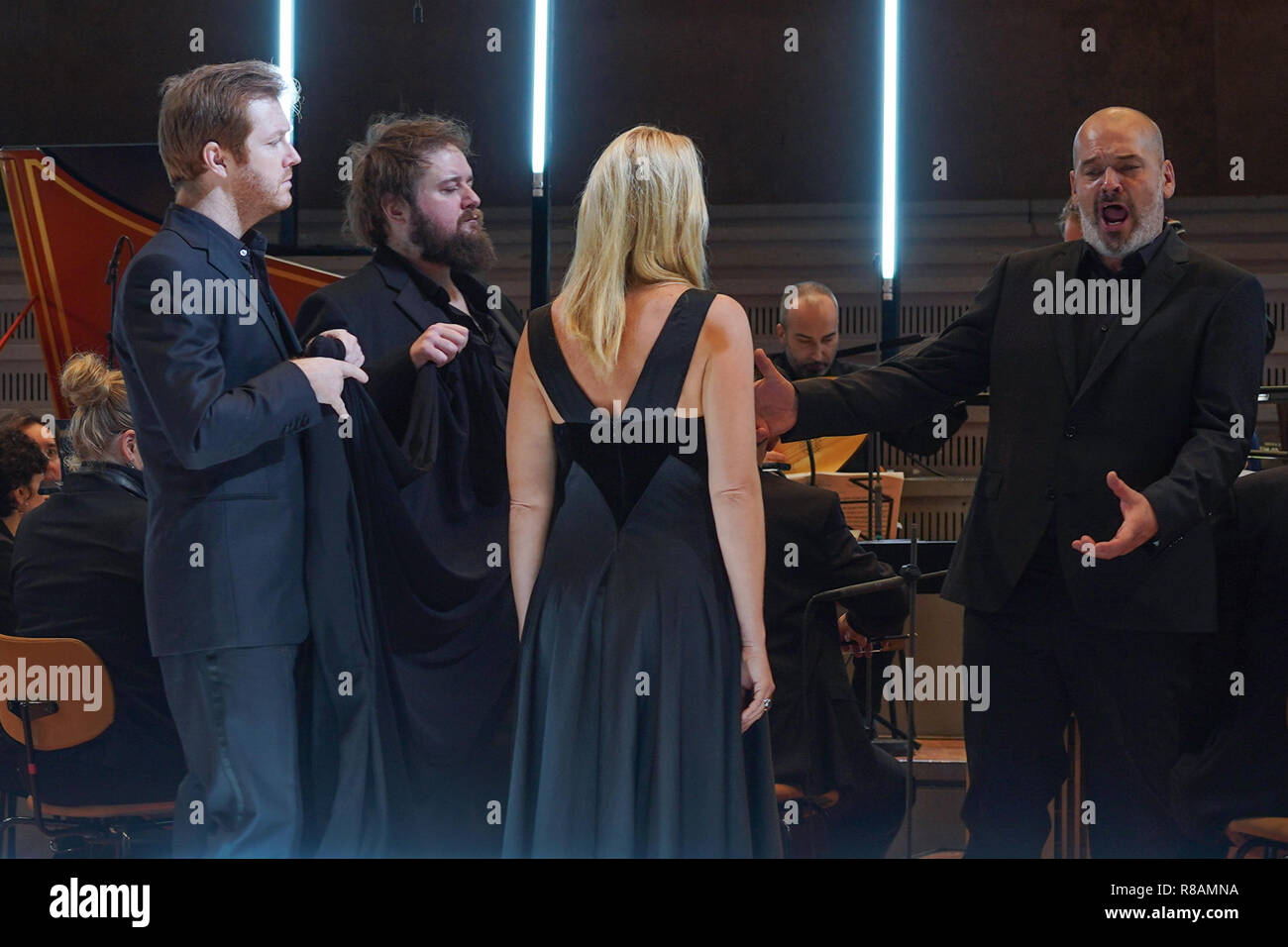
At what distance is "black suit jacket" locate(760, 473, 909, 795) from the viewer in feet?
9.90

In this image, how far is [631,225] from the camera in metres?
2.39

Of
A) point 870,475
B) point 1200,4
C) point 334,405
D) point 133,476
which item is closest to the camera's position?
point 334,405

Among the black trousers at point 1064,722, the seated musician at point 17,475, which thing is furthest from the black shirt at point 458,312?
the seated musician at point 17,475

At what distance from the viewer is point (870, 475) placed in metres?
3.93

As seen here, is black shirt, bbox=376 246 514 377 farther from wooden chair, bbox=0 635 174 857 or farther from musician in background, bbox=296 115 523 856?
wooden chair, bbox=0 635 174 857

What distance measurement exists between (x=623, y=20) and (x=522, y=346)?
17.9 ft

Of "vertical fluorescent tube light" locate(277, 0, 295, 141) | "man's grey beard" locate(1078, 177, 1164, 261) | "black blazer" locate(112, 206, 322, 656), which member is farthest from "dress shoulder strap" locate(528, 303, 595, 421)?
"vertical fluorescent tube light" locate(277, 0, 295, 141)

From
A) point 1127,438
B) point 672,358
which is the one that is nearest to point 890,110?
point 1127,438

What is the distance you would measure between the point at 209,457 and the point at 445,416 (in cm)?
68

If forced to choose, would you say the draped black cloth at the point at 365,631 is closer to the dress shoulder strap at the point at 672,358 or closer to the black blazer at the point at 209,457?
the black blazer at the point at 209,457

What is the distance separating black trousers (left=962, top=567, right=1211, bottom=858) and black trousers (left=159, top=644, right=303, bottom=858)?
4.08ft

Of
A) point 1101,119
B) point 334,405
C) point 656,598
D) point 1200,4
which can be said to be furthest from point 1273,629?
point 1200,4

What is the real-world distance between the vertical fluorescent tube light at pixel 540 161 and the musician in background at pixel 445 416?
2.86 metres
